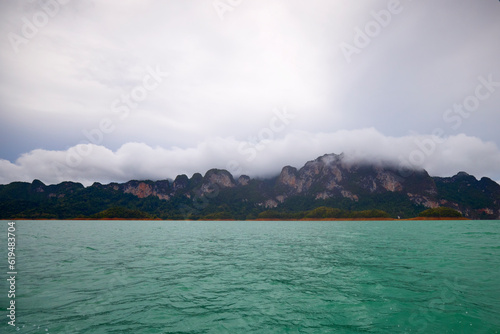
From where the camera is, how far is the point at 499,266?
63.4 feet

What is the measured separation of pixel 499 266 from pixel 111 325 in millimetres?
27517

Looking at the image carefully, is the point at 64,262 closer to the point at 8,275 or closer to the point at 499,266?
the point at 8,275

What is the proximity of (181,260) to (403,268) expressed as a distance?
1973 centimetres

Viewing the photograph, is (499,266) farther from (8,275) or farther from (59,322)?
(8,275)

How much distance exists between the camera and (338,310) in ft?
34.8

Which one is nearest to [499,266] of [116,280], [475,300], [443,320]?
[475,300]

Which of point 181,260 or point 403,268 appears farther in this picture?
point 181,260

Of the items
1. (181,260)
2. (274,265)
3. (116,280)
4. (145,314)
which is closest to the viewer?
(145,314)

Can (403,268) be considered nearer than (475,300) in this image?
No

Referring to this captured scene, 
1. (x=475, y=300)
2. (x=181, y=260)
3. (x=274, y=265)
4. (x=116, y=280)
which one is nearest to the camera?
(x=475, y=300)

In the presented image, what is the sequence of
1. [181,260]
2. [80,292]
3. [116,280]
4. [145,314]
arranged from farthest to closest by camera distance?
[181,260] < [116,280] < [80,292] < [145,314]

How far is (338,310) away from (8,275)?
21.6 metres

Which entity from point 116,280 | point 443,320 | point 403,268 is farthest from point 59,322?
point 403,268

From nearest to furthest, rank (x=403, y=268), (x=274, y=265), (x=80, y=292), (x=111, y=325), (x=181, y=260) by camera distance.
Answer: (x=111, y=325)
(x=80, y=292)
(x=403, y=268)
(x=274, y=265)
(x=181, y=260)
